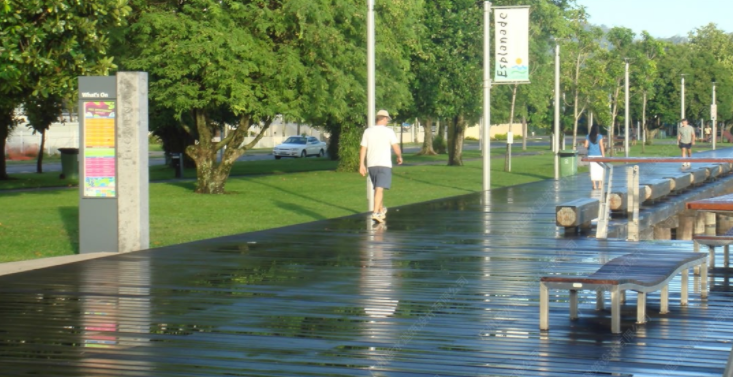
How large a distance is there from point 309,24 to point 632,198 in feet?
37.7

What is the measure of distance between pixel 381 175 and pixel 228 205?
7.25m

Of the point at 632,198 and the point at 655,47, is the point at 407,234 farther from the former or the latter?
the point at 655,47

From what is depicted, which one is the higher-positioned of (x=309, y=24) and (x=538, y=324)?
(x=309, y=24)

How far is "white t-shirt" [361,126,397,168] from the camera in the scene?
17.5 metres

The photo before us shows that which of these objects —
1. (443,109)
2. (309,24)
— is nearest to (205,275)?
(309,24)

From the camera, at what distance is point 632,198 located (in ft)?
Answer: 55.1

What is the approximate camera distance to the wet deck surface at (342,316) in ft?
23.1

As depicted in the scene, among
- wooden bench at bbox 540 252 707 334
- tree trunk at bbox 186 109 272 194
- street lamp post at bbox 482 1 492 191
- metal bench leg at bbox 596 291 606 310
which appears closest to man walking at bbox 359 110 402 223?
wooden bench at bbox 540 252 707 334

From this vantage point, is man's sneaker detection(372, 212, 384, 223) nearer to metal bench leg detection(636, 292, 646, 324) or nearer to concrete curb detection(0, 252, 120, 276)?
concrete curb detection(0, 252, 120, 276)


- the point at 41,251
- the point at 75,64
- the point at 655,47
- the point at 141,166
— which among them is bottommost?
the point at 41,251

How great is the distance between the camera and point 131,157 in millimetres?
13609

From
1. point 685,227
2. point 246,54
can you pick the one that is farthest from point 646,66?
point 246,54

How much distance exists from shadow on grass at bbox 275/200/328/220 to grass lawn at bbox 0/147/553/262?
0.8 inches

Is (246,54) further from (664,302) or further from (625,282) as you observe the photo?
(625,282)
